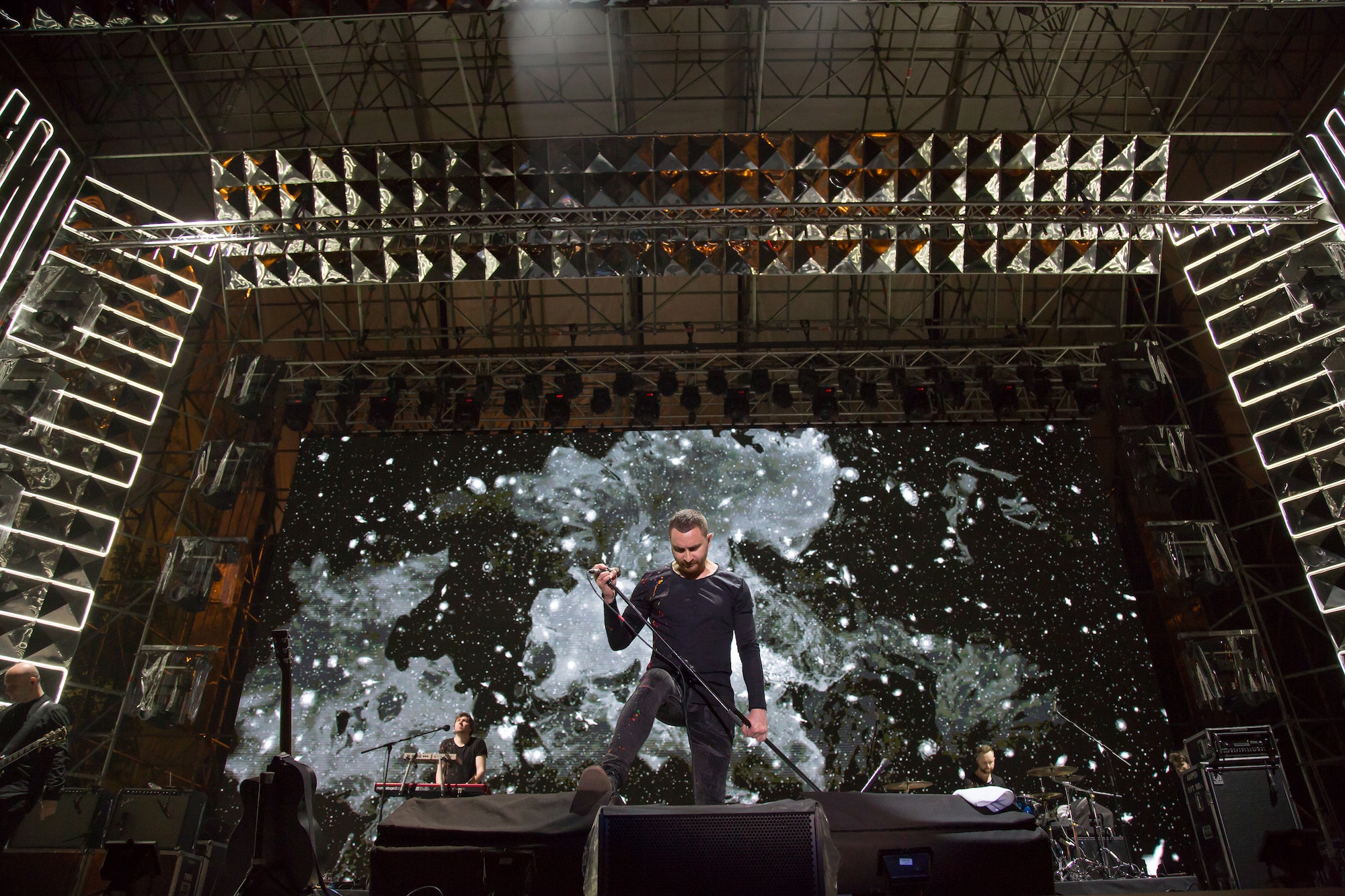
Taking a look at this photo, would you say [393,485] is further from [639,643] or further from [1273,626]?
[1273,626]

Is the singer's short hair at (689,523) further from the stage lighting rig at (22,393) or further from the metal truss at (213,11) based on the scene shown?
the stage lighting rig at (22,393)

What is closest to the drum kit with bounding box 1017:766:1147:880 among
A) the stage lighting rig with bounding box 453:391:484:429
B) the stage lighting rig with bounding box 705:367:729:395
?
the stage lighting rig with bounding box 705:367:729:395

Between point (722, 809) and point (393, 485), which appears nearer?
point (722, 809)

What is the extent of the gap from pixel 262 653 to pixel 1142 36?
40.7ft

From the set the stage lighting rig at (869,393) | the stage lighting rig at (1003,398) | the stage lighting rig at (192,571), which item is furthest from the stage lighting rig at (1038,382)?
the stage lighting rig at (192,571)

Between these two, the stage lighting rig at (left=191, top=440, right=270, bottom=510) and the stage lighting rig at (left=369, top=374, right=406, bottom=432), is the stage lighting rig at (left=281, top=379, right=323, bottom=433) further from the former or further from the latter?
the stage lighting rig at (left=369, top=374, right=406, bottom=432)

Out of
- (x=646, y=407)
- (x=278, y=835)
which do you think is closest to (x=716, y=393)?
(x=646, y=407)

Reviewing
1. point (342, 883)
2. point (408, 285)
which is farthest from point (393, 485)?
point (342, 883)

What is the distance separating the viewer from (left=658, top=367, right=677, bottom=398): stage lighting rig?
414 inches

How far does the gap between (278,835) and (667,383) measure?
7.77 meters

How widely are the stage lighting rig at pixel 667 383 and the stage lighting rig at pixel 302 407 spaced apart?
13.3ft

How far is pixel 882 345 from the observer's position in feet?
35.7

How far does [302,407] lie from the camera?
10570 millimetres

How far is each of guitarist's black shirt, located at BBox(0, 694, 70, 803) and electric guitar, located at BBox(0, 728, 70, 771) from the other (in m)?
0.03
